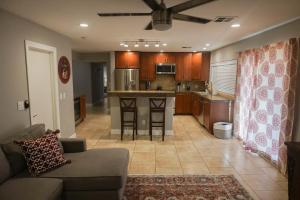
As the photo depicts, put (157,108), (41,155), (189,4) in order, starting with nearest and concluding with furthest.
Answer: (189,4)
(41,155)
(157,108)

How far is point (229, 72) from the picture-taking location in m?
5.84

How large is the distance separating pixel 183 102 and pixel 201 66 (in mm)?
1551

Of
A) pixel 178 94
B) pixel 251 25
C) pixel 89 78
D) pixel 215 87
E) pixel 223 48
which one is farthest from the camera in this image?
pixel 89 78

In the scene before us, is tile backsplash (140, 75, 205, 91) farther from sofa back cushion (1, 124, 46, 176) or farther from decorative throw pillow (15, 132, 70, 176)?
sofa back cushion (1, 124, 46, 176)

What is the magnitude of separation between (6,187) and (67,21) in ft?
7.94

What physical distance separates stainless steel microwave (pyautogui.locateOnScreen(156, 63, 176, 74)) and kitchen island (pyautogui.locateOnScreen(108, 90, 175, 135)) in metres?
2.80

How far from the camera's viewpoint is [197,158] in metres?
3.93

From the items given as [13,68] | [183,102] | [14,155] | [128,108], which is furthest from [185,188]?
[183,102]

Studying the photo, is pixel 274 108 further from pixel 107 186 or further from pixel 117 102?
pixel 117 102

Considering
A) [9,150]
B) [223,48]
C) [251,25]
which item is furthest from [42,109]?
[223,48]

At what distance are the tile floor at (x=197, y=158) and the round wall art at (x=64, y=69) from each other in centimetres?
158

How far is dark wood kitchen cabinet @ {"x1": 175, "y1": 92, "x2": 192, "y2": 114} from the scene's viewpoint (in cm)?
782

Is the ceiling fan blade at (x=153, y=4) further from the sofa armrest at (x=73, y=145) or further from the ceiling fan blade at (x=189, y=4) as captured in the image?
the sofa armrest at (x=73, y=145)

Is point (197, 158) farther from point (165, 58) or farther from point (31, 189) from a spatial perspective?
point (165, 58)
